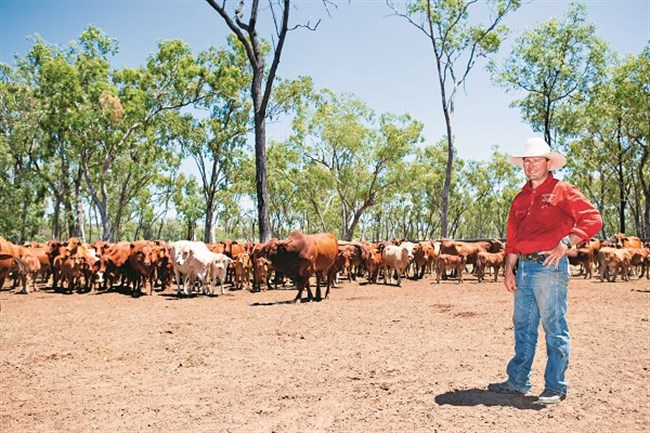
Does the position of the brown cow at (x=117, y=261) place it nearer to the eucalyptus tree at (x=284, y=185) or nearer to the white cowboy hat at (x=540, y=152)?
the white cowboy hat at (x=540, y=152)

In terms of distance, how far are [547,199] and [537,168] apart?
0.39 meters

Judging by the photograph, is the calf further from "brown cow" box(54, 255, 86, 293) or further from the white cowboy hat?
the white cowboy hat

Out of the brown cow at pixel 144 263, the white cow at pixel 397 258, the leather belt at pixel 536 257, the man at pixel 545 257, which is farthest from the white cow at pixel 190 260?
the leather belt at pixel 536 257

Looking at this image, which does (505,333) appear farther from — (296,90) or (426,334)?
(296,90)

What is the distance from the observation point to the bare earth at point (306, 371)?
14.3ft

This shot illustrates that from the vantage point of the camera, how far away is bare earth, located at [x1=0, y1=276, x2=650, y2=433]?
4344mm

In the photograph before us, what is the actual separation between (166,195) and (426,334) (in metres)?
50.7

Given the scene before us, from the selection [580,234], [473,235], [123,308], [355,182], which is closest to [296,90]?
[355,182]

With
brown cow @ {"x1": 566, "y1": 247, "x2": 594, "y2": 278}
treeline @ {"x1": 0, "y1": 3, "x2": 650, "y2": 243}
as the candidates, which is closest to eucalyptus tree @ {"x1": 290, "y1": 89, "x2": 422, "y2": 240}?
treeline @ {"x1": 0, "y1": 3, "x2": 650, "y2": 243}

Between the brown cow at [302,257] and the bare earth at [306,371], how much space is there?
7.15 feet

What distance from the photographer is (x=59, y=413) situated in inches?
185

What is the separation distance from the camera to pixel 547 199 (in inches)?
185

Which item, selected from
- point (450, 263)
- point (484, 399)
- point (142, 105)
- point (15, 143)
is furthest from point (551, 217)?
point (15, 143)

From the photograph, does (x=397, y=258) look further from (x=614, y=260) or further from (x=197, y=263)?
(x=614, y=260)
